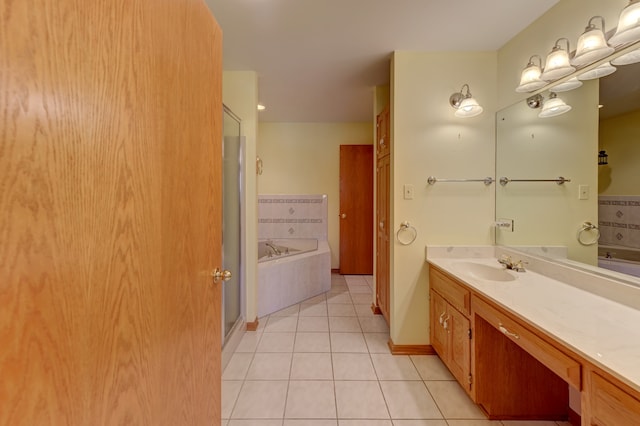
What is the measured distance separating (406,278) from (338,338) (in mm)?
838

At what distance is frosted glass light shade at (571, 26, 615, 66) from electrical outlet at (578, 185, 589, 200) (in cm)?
66

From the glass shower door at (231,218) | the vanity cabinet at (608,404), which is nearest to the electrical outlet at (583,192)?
the vanity cabinet at (608,404)

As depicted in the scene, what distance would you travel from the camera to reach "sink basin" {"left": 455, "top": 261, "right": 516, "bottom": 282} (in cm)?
→ 188

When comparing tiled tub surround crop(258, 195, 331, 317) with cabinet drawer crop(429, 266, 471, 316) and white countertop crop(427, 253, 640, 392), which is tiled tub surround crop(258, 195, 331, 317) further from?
white countertop crop(427, 253, 640, 392)

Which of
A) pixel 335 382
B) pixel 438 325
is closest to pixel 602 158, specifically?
pixel 438 325

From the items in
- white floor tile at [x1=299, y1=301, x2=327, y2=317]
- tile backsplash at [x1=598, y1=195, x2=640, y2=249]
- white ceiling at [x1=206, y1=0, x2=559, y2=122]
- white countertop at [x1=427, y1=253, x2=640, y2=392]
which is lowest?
white floor tile at [x1=299, y1=301, x2=327, y2=317]

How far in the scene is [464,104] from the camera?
2041 millimetres

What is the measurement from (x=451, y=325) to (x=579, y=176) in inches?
46.7

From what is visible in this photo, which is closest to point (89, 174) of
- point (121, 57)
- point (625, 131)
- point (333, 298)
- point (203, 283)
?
point (121, 57)

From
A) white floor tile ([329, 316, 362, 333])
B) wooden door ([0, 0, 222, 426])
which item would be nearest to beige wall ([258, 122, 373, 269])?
white floor tile ([329, 316, 362, 333])

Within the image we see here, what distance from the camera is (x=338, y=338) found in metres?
2.49

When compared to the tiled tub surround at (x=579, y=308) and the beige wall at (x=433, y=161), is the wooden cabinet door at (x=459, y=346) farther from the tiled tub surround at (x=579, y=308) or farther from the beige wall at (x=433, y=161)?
the beige wall at (x=433, y=161)

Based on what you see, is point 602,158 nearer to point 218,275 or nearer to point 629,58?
point 629,58

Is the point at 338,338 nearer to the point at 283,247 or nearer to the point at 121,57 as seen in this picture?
the point at 283,247
